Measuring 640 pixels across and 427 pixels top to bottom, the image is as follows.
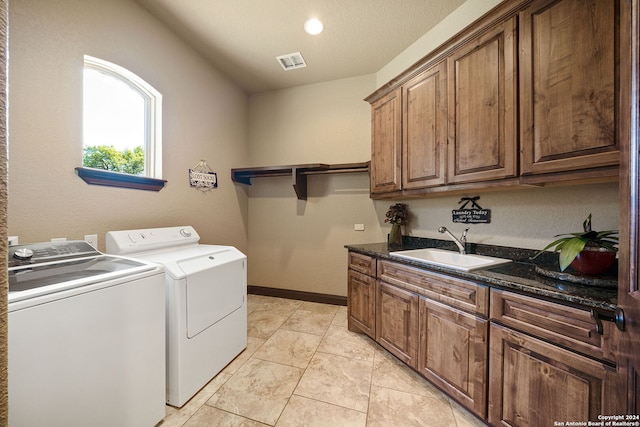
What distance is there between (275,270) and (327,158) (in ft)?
5.85

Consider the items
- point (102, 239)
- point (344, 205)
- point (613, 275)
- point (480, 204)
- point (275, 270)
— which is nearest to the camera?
point (613, 275)

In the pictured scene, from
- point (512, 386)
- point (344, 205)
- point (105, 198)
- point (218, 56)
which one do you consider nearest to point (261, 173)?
point (344, 205)

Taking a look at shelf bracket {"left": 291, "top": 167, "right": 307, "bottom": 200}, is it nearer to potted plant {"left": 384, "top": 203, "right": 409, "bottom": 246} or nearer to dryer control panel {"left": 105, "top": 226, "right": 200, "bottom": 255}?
potted plant {"left": 384, "top": 203, "right": 409, "bottom": 246}

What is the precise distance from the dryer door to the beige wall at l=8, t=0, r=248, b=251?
2.57 feet

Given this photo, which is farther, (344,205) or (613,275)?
(344,205)

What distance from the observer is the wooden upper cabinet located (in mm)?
1061

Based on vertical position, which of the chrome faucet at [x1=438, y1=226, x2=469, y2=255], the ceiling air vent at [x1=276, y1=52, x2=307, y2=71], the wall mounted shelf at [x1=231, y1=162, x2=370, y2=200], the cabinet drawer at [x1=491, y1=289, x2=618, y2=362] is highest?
the ceiling air vent at [x1=276, y1=52, x2=307, y2=71]

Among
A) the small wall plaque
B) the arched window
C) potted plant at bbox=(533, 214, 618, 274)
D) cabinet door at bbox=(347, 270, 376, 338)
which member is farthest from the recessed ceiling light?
potted plant at bbox=(533, 214, 618, 274)

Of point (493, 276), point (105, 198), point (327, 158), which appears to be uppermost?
point (327, 158)

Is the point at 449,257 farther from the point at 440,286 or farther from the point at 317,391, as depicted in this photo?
the point at 317,391

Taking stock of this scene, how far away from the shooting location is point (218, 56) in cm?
264

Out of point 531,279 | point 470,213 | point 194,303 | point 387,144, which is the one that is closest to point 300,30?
point 387,144

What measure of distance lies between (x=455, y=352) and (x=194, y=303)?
1702mm

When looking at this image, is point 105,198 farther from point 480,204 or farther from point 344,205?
point 480,204
